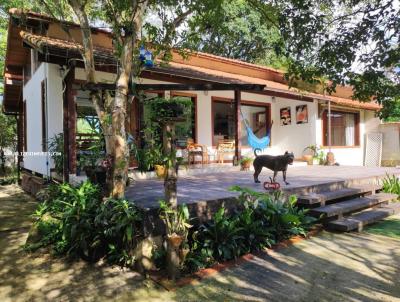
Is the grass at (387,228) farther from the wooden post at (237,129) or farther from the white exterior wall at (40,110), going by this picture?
the white exterior wall at (40,110)

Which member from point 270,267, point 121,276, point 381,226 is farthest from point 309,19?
point 381,226

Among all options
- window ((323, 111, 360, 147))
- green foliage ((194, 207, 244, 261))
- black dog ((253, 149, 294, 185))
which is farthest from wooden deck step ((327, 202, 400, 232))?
window ((323, 111, 360, 147))

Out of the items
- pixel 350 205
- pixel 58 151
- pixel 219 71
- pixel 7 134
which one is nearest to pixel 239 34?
pixel 219 71

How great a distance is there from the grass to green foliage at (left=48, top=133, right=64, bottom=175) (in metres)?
5.74

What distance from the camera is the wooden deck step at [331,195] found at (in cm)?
529

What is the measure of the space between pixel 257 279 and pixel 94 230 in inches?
76.5

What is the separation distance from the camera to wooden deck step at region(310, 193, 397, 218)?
17.0ft

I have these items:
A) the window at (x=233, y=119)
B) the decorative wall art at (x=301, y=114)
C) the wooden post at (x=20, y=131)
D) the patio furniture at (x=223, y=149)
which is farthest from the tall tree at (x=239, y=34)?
the wooden post at (x=20, y=131)

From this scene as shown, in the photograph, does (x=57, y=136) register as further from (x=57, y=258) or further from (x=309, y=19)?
(x=309, y=19)

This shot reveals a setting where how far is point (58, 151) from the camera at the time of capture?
7.16 meters

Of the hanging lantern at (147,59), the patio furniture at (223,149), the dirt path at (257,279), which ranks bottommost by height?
the dirt path at (257,279)

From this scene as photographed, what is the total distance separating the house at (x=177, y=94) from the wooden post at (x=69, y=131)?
18 mm

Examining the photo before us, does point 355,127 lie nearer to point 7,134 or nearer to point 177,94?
point 177,94

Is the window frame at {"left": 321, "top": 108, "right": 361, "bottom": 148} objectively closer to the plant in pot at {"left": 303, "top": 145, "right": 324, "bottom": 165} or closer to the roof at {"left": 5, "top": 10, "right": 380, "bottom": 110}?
the roof at {"left": 5, "top": 10, "right": 380, "bottom": 110}
